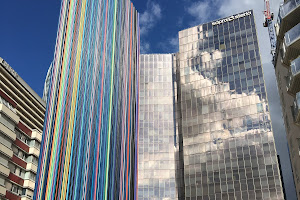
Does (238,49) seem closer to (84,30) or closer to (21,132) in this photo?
(84,30)

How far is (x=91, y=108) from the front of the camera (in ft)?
273

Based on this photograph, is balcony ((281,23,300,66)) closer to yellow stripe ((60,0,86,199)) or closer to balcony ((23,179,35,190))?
yellow stripe ((60,0,86,199))

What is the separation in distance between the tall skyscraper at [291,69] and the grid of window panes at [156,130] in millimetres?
52673

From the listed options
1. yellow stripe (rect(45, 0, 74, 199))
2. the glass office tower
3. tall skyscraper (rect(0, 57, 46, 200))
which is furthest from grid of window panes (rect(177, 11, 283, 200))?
tall skyscraper (rect(0, 57, 46, 200))

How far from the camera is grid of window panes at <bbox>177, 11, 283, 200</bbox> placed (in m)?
91.7

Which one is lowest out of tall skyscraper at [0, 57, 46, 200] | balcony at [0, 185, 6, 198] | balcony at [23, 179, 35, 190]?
balcony at [0, 185, 6, 198]

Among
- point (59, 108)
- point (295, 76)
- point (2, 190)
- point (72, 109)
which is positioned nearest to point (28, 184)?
point (2, 190)

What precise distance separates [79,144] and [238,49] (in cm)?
5644

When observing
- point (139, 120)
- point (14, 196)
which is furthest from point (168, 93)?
point (14, 196)

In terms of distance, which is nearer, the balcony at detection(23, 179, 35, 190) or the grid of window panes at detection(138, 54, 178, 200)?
the balcony at detection(23, 179, 35, 190)

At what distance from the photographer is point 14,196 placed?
→ 66.8 metres

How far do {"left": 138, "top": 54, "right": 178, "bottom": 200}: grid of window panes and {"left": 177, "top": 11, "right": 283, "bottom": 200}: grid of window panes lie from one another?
5563 mm

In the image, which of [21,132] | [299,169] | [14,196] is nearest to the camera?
[299,169]

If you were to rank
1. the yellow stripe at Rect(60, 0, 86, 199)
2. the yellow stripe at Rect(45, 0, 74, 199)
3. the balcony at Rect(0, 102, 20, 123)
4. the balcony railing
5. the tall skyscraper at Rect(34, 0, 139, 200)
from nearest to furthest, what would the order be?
1. the yellow stripe at Rect(45, 0, 74, 199)
2. the balcony at Rect(0, 102, 20, 123)
3. the balcony railing
4. the yellow stripe at Rect(60, 0, 86, 199)
5. the tall skyscraper at Rect(34, 0, 139, 200)
